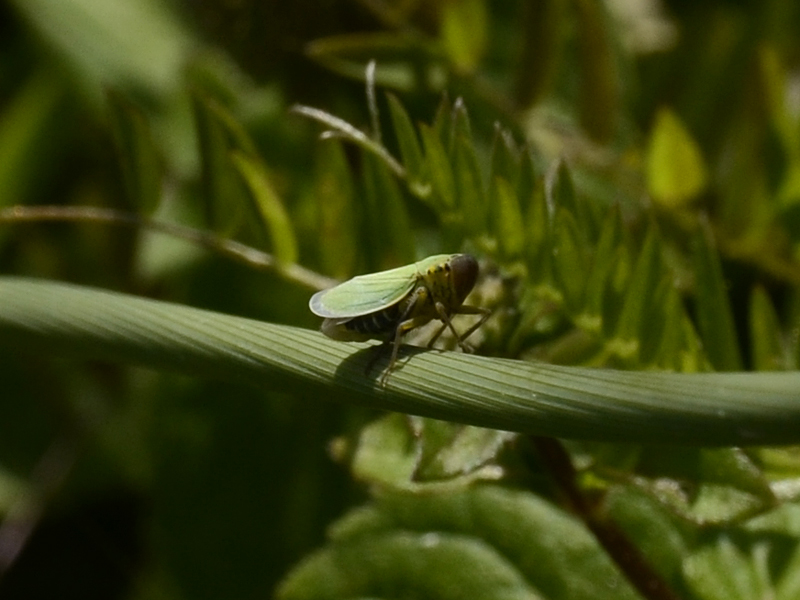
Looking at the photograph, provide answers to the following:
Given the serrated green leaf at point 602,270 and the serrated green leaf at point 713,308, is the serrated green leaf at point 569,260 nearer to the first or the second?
the serrated green leaf at point 602,270

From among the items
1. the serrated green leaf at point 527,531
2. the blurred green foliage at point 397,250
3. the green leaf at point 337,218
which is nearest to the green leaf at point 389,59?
the blurred green foliage at point 397,250

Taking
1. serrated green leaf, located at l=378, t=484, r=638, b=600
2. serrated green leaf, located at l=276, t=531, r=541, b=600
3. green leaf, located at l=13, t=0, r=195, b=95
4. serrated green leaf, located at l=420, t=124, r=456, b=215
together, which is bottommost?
serrated green leaf, located at l=276, t=531, r=541, b=600

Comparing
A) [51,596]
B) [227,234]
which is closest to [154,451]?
[51,596]

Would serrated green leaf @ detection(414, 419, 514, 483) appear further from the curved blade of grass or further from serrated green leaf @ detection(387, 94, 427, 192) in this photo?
serrated green leaf @ detection(387, 94, 427, 192)

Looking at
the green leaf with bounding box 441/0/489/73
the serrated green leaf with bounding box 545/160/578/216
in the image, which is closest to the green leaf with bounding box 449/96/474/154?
the serrated green leaf with bounding box 545/160/578/216

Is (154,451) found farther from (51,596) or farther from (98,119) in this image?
(98,119)

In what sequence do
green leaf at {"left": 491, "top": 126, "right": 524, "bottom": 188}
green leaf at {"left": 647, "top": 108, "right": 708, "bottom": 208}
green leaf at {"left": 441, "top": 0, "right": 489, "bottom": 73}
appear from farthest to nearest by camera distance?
1. green leaf at {"left": 441, "top": 0, "right": 489, "bottom": 73}
2. green leaf at {"left": 647, "top": 108, "right": 708, "bottom": 208}
3. green leaf at {"left": 491, "top": 126, "right": 524, "bottom": 188}
